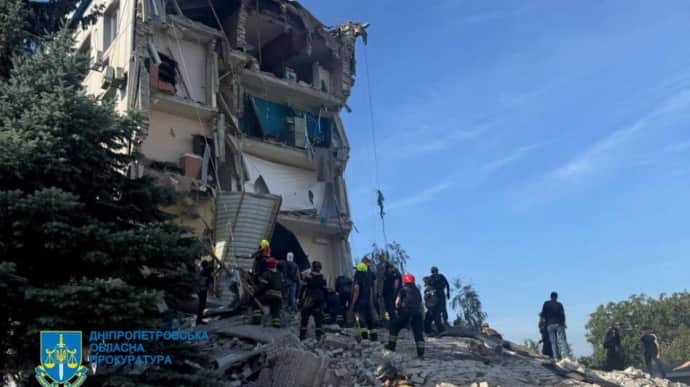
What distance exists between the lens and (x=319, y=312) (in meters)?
11.6

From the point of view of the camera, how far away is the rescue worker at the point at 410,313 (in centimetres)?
1109

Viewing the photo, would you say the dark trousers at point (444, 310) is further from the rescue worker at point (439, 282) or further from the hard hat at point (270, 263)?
the hard hat at point (270, 263)

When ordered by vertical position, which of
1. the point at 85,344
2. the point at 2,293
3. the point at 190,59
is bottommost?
the point at 85,344

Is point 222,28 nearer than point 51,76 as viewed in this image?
No

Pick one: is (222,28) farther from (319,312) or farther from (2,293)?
(2,293)

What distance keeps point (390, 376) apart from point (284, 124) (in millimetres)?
13691

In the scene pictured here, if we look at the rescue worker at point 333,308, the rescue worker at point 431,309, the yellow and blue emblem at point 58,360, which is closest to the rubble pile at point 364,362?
the rescue worker at point 431,309

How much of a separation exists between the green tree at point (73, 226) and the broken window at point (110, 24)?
10.1 m

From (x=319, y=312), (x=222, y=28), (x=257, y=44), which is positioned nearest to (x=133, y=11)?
(x=222, y=28)

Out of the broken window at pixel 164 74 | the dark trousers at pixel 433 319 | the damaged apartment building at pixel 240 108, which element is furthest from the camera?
the broken window at pixel 164 74

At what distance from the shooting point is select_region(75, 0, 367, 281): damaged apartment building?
1698 cm

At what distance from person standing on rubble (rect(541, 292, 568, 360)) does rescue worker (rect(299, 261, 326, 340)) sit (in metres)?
5.45

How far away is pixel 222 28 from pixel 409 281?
1307cm

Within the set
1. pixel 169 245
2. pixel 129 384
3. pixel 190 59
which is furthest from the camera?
pixel 190 59
